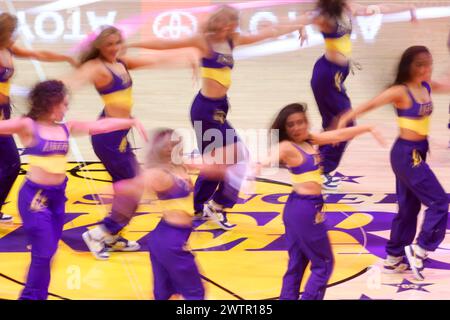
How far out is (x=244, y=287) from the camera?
22.2 ft

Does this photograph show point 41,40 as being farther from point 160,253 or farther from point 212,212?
point 160,253

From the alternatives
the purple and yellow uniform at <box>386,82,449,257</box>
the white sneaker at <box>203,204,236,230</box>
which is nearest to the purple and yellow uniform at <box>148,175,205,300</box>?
the purple and yellow uniform at <box>386,82,449,257</box>

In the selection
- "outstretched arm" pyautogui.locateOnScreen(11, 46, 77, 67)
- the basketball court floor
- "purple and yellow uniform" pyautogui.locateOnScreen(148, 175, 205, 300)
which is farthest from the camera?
"outstretched arm" pyautogui.locateOnScreen(11, 46, 77, 67)

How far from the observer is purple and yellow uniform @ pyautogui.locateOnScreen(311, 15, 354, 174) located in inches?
348

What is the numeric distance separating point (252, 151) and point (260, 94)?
2.17m

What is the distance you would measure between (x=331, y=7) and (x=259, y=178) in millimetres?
1732

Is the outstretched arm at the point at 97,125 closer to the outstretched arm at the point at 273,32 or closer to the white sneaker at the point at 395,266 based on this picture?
the outstretched arm at the point at 273,32

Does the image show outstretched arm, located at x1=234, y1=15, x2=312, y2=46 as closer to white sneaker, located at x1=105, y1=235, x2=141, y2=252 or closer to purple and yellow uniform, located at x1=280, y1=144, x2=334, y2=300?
white sneaker, located at x1=105, y1=235, x2=141, y2=252

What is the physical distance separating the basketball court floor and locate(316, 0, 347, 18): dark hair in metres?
0.77

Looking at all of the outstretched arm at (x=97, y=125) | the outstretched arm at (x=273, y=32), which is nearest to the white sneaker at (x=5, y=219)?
the outstretched arm at (x=97, y=125)

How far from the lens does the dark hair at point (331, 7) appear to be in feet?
28.8

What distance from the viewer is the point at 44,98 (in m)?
6.22

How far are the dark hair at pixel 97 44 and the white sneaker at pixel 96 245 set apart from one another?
1.31 metres
